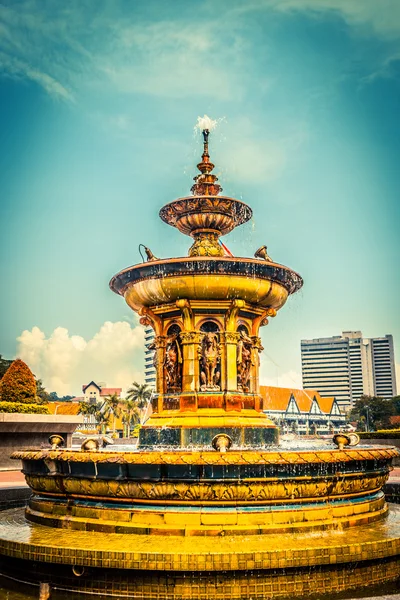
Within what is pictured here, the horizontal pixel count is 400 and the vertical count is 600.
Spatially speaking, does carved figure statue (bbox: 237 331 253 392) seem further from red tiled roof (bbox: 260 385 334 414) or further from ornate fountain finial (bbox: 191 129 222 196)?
red tiled roof (bbox: 260 385 334 414)

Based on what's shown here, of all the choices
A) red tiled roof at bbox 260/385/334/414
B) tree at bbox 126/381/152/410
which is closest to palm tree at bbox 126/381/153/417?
tree at bbox 126/381/152/410

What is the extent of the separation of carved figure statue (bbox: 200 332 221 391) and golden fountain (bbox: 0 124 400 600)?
5 centimetres

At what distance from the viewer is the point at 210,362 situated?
33.8 feet

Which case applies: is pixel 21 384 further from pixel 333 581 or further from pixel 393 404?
pixel 393 404

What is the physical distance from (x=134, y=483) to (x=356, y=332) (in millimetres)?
166965

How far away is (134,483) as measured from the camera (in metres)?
6.98

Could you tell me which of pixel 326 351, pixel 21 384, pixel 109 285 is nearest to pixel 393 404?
pixel 326 351

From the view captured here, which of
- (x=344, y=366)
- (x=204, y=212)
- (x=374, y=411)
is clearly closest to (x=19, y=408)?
(x=204, y=212)

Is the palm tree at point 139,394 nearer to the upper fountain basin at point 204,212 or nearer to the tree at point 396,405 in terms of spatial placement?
the tree at point 396,405

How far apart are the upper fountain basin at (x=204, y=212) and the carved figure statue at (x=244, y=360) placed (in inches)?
96.0

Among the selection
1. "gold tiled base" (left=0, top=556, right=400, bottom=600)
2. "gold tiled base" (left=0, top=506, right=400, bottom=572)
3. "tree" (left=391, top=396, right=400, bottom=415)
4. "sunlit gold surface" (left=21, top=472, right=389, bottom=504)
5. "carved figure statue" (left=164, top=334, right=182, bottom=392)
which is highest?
"tree" (left=391, top=396, right=400, bottom=415)

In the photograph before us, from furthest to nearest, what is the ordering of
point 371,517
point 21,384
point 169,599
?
point 21,384 < point 371,517 < point 169,599

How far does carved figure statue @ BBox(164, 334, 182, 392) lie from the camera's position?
10.5 metres

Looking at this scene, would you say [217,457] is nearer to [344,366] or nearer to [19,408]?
[19,408]
